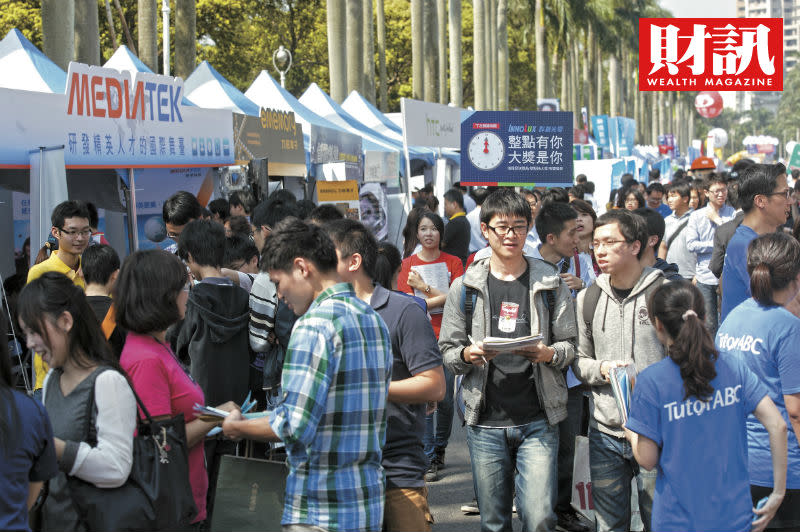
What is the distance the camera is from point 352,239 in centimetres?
393

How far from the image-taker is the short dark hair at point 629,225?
14.7 ft

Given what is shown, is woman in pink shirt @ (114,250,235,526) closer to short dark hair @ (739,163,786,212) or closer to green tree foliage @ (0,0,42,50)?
short dark hair @ (739,163,786,212)

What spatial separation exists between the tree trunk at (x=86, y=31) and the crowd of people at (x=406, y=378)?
37.0 feet

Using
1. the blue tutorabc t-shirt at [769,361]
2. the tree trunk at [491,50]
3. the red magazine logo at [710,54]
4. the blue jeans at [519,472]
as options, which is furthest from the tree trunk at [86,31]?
the tree trunk at [491,50]

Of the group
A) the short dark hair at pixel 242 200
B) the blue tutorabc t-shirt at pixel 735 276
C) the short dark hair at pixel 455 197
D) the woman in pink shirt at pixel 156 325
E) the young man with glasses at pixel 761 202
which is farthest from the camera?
the short dark hair at pixel 455 197

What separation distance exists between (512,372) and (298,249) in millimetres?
1607

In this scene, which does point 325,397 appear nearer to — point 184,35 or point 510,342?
point 510,342

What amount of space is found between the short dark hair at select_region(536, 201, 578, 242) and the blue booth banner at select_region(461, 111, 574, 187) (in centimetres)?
416

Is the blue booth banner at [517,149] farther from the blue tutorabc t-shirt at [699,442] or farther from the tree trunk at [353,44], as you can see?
the tree trunk at [353,44]

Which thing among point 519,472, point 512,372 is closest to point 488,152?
point 512,372

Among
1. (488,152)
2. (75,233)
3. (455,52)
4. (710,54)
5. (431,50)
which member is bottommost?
(75,233)

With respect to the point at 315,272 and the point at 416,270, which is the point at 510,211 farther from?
the point at 416,270

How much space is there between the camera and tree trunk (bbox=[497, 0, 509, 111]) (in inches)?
1817

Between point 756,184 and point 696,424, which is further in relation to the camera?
point 756,184
